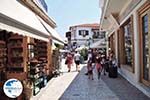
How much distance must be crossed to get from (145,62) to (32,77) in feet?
13.7

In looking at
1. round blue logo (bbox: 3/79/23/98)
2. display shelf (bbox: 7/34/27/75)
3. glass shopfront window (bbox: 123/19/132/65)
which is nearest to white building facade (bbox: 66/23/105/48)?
glass shopfront window (bbox: 123/19/132/65)

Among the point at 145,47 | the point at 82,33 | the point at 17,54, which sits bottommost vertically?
the point at 17,54

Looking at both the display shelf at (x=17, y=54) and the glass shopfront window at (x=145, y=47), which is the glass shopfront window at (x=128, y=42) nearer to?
the glass shopfront window at (x=145, y=47)

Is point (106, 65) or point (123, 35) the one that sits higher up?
point (123, 35)

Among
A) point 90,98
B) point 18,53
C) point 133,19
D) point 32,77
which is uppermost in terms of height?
point 133,19

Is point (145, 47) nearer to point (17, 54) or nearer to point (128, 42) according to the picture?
point (17, 54)

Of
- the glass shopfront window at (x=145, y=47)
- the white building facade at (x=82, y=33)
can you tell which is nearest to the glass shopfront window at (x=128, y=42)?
the glass shopfront window at (x=145, y=47)

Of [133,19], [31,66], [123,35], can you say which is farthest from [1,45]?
[123,35]

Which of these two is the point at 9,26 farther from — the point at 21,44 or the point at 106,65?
the point at 106,65

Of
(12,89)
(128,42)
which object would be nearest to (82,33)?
(128,42)

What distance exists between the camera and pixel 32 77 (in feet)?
34.3

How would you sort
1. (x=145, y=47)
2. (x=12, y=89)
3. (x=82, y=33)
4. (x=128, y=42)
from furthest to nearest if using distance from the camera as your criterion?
(x=82, y=33)
(x=128, y=42)
(x=145, y=47)
(x=12, y=89)

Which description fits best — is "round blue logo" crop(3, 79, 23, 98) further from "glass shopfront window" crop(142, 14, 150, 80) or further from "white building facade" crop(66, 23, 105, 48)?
"white building facade" crop(66, 23, 105, 48)

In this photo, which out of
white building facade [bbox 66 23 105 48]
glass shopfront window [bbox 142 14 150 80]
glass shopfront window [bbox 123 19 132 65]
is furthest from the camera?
white building facade [bbox 66 23 105 48]
